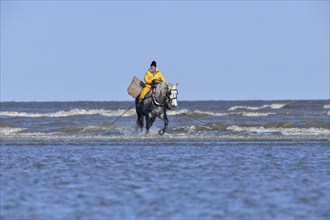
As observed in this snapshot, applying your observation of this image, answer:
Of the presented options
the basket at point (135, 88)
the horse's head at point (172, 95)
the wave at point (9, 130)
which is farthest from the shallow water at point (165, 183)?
the wave at point (9, 130)

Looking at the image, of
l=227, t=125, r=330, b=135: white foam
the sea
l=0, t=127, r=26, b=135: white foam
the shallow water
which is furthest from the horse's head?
l=0, t=127, r=26, b=135: white foam

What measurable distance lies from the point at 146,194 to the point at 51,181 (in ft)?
7.63

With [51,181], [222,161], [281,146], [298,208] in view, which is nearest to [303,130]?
[281,146]

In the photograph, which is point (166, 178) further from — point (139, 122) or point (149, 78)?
point (139, 122)

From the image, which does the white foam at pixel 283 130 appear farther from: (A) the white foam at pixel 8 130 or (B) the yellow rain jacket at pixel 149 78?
(A) the white foam at pixel 8 130

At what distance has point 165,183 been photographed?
50.4ft

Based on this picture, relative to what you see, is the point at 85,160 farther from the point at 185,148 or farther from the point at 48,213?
the point at 48,213

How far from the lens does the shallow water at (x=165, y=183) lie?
12.6 meters

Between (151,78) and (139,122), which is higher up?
(151,78)

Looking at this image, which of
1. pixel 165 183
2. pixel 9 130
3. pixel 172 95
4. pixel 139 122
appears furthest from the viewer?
pixel 9 130

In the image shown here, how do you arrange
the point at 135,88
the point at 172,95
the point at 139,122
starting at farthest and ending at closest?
1. the point at 139,122
2. the point at 135,88
3. the point at 172,95

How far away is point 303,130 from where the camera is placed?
33656 mm

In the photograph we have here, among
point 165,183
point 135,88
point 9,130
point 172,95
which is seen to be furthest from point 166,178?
point 9,130

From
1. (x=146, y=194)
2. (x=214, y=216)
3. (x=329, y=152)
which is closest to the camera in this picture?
(x=214, y=216)
